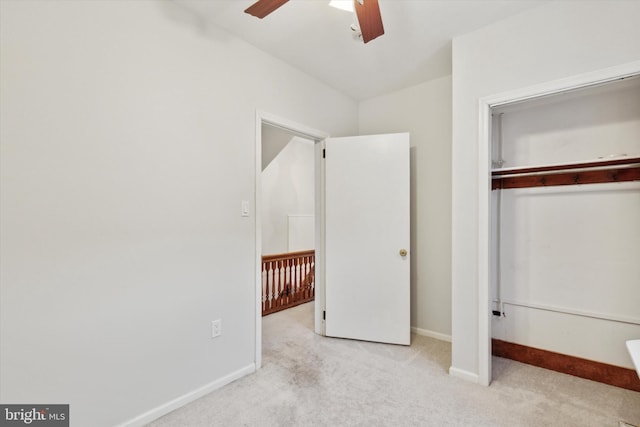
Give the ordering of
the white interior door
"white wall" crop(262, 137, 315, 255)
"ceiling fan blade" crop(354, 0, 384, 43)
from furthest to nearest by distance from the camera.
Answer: "white wall" crop(262, 137, 315, 255), the white interior door, "ceiling fan blade" crop(354, 0, 384, 43)

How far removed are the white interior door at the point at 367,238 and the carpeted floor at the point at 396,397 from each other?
363 millimetres

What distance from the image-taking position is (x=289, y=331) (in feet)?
10.3

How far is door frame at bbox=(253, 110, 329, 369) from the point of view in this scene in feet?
7.63

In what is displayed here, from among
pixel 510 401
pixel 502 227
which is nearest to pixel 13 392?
pixel 510 401

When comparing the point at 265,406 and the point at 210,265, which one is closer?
the point at 265,406

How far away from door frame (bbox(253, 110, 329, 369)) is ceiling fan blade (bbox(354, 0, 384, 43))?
1.14m

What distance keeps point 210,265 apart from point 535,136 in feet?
8.82

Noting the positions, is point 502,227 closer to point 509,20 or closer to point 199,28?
point 509,20

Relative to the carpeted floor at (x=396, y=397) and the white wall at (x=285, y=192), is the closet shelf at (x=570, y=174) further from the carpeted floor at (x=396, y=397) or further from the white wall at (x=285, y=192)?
the white wall at (x=285, y=192)

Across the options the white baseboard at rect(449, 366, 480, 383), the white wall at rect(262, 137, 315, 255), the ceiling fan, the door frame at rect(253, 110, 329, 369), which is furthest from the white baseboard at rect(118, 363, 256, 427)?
the white wall at rect(262, 137, 315, 255)

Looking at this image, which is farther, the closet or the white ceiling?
the closet

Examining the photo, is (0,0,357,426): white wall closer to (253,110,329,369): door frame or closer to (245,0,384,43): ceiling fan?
(253,110,329,369): door frame

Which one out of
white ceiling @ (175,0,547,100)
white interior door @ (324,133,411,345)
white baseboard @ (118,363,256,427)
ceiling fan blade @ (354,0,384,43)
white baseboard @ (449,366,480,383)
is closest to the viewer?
ceiling fan blade @ (354,0,384,43)

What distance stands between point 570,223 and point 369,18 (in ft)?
6.90
